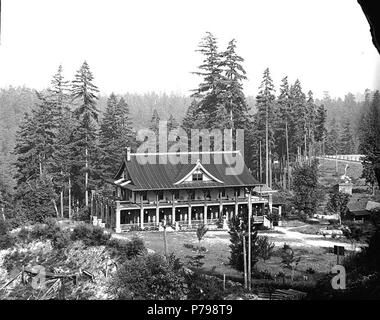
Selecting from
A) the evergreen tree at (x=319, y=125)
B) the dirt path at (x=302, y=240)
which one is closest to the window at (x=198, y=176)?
the dirt path at (x=302, y=240)

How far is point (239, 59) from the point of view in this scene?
37.5m

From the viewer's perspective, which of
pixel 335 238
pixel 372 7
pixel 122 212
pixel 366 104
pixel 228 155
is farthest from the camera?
pixel 228 155

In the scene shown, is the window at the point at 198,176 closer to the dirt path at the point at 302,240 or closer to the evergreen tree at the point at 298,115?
the dirt path at the point at 302,240

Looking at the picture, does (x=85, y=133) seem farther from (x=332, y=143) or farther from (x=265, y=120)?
(x=332, y=143)

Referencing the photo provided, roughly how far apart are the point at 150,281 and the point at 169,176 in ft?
53.1

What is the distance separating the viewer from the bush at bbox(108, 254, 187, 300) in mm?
16219

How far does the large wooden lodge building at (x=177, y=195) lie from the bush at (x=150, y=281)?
1224 cm

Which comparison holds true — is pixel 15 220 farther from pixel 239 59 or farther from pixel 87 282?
pixel 239 59

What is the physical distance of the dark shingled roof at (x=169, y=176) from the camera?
31922 millimetres

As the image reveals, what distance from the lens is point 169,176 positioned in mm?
32562

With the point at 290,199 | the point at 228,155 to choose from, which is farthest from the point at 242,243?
the point at 290,199

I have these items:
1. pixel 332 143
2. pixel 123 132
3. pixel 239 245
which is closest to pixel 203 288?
pixel 239 245

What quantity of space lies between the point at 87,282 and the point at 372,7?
15.7m

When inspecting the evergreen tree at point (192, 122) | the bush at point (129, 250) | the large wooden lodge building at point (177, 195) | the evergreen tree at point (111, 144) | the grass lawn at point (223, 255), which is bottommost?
the grass lawn at point (223, 255)
